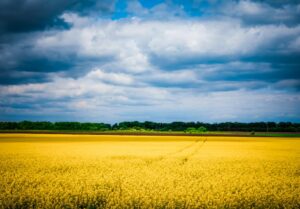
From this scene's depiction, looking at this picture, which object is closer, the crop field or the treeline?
the crop field

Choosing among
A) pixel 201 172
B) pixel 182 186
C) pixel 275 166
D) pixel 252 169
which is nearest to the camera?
pixel 182 186

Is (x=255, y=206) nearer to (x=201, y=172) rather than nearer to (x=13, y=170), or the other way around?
(x=201, y=172)

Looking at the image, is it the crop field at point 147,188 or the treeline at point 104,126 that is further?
the treeline at point 104,126

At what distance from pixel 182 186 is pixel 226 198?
2574 mm

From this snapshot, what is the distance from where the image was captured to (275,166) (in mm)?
22203

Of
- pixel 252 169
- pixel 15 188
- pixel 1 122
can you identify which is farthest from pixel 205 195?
pixel 1 122

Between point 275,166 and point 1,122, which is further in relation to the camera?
point 1,122

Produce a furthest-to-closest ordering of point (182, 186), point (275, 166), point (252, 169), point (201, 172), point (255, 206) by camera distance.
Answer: point (275, 166) → point (252, 169) → point (201, 172) → point (182, 186) → point (255, 206)

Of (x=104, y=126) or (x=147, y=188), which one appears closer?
(x=147, y=188)

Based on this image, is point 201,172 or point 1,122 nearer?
point 201,172

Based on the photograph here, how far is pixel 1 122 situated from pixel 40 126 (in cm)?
1942

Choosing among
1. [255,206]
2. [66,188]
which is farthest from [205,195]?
[66,188]

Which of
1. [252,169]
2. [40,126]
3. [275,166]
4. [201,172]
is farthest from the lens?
[40,126]

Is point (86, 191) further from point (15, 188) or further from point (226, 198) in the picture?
point (226, 198)
